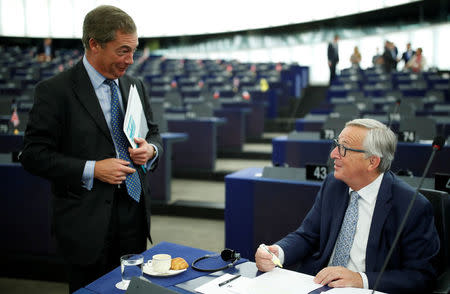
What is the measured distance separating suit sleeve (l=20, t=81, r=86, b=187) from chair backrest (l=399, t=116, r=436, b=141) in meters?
3.57

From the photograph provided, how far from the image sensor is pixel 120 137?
164 centimetres

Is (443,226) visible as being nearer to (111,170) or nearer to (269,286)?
(269,286)

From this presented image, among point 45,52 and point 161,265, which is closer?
point 161,265

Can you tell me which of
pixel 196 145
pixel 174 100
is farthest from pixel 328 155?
pixel 174 100

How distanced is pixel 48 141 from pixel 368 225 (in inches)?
46.5

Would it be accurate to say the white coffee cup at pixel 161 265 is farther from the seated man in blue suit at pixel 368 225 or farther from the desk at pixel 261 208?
the desk at pixel 261 208

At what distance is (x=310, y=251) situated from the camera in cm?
171

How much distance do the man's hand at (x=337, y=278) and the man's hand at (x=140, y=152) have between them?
77 cm

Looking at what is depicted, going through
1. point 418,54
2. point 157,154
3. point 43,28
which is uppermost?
point 43,28

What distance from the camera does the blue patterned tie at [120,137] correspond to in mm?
1628

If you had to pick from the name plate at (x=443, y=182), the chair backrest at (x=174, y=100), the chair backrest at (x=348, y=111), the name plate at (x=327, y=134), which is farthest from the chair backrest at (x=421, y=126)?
the chair backrest at (x=174, y=100)

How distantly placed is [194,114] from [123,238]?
430 centimetres

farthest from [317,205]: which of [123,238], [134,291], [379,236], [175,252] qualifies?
[134,291]

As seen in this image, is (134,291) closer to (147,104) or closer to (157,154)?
(157,154)
